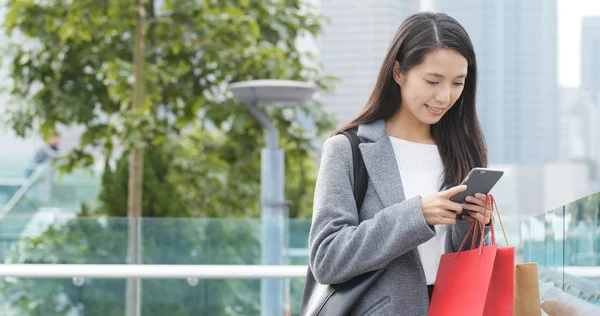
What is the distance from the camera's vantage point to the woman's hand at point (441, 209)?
5.16 feet

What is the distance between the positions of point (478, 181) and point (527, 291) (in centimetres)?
23

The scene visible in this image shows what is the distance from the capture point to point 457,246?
5.81 feet

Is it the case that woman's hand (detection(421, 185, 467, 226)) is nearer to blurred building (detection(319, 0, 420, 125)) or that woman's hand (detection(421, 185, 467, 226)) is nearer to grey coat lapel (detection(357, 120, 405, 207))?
grey coat lapel (detection(357, 120, 405, 207))

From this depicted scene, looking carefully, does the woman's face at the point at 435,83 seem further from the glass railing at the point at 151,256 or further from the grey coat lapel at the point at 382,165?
the glass railing at the point at 151,256

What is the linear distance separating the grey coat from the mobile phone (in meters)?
0.08

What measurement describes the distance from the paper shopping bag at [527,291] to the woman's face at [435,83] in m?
0.32

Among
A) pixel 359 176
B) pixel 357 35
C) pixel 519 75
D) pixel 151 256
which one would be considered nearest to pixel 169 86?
pixel 151 256

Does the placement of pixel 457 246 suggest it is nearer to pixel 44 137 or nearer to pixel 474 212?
pixel 474 212

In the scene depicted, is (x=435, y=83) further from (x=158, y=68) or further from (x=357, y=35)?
(x=357, y=35)

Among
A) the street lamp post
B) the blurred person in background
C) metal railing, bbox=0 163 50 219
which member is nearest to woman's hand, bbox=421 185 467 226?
the street lamp post

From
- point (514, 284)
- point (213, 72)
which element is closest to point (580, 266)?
point (514, 284)

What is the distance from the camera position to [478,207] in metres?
1.63

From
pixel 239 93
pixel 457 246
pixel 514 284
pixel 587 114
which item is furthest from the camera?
pixel 587 114

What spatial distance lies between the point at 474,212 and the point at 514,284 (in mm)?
140
